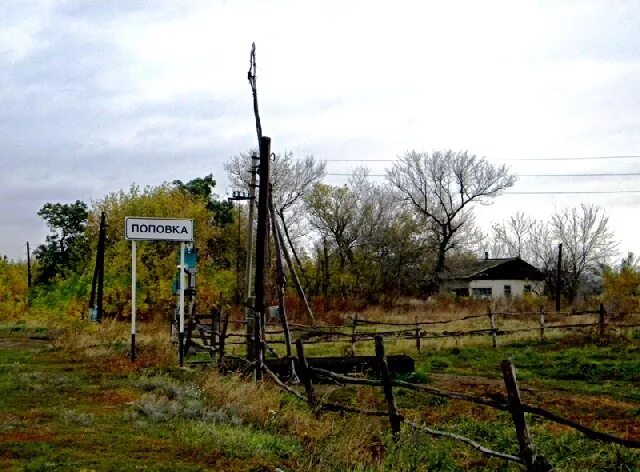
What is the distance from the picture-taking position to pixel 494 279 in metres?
67.2

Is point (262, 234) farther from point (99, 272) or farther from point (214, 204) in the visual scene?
point (214, 204)

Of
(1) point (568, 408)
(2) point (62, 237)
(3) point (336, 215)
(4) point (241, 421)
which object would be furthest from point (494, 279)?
(4) point (241, 421)

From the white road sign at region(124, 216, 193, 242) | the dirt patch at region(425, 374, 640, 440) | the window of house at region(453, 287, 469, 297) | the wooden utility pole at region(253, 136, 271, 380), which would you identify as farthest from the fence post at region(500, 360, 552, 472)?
the window of house at region(453, 287, 469, 297)

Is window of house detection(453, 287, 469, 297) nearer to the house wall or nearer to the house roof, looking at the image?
the house wall

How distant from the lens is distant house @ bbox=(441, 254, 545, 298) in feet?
217

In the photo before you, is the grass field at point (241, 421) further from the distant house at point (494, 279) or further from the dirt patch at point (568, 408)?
the distant house at point (494, 279)

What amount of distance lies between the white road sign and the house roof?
168 ft

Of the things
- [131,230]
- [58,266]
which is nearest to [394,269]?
[58,266]

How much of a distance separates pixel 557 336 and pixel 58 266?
45.2m

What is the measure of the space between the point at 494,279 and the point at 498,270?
970 millimetres

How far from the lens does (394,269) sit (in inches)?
2307

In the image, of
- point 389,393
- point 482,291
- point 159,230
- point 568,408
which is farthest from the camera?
point 482,291

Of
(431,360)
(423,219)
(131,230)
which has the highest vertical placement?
(423,219)

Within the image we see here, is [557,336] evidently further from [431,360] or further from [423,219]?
[423,219]
